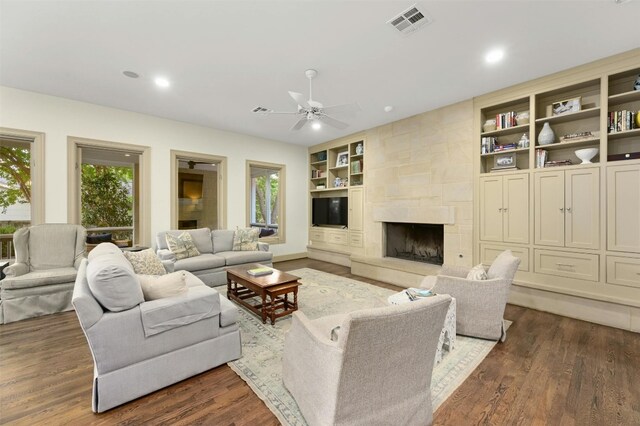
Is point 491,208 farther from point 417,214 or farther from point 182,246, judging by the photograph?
point 182,246

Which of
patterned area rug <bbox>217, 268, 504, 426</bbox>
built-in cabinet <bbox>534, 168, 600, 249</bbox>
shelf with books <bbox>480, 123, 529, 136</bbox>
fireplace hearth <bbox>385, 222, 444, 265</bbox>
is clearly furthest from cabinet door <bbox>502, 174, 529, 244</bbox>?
patterned area rug <bbox>217, 268, 504, 426</bbox>

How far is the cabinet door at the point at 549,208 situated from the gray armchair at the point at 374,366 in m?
3.07

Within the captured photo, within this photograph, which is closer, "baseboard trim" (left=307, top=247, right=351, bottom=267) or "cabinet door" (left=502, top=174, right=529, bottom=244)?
"cabinet door" (left=502, top=174, right=529, bottom=244)

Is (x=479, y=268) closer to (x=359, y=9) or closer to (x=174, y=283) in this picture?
(x=359, y=9)

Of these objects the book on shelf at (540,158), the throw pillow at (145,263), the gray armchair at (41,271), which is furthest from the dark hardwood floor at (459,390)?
the book on shelf at (540,158)

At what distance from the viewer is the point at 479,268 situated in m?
2.90

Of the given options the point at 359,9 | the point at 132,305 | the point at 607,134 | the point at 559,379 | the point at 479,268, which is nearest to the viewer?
the point at 132,305

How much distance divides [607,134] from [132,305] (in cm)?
497

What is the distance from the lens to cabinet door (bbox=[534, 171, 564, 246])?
11.2 feet

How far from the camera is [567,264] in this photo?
3.37 m

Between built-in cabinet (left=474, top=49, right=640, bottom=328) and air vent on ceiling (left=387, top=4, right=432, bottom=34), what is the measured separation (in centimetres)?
217

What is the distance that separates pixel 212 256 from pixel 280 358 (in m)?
2.73

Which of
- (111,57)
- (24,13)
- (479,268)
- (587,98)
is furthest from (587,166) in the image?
(24,13)

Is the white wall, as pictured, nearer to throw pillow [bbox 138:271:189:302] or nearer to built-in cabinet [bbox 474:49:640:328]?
throw pillow [bbox 138:271:189:302]
